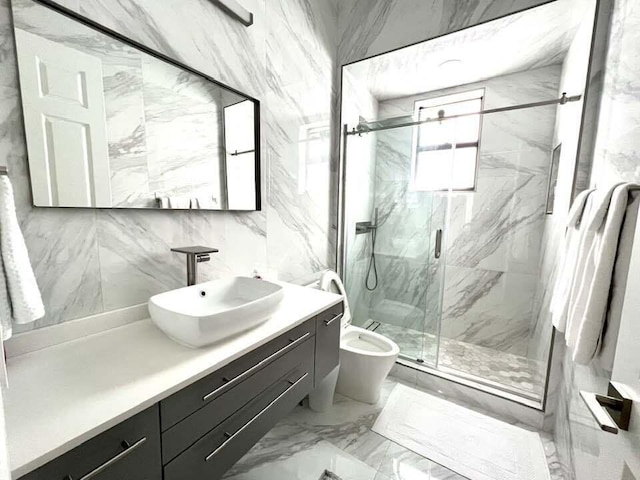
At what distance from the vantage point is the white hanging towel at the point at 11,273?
0.71 m

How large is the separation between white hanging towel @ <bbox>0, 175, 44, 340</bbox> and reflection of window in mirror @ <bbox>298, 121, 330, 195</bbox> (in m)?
1.46

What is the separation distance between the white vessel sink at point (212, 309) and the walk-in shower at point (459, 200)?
1.25 meters

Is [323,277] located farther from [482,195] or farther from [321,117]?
[482,195]

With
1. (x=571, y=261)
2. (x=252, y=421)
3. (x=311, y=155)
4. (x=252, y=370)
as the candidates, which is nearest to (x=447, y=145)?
(x=311, y=155)

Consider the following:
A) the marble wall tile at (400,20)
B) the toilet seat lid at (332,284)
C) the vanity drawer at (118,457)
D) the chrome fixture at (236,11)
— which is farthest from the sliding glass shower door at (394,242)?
the vanity drawer at (118,457)

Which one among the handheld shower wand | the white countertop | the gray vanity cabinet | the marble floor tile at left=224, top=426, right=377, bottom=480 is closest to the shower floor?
the handheld shower wand

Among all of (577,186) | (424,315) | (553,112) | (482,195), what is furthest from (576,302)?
(553,112)

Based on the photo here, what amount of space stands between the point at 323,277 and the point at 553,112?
90.6 inches

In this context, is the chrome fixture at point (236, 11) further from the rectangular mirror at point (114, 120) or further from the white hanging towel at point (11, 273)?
the white hanging towel at point (11, 273)

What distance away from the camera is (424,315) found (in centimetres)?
255

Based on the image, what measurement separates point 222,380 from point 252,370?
0.13m

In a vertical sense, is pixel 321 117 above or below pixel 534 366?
above

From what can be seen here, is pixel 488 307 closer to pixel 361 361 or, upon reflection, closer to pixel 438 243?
pixel 438 243

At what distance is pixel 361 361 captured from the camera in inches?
70.9
